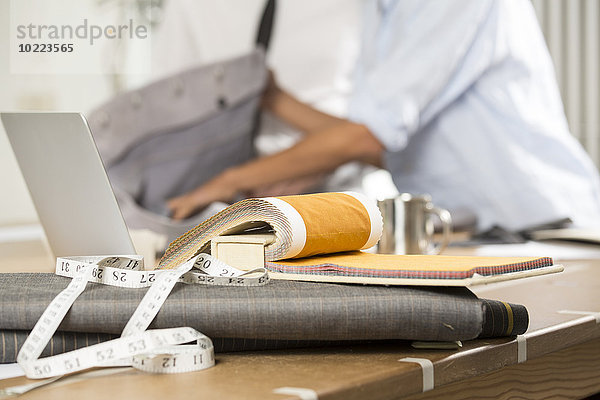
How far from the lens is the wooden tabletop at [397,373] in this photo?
45 cm

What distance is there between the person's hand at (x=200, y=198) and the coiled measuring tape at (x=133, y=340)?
3.85ft

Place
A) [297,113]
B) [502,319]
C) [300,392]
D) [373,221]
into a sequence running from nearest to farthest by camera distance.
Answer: [300,392], [502,319], [373,221], [297,113]

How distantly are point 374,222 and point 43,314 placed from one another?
28cm

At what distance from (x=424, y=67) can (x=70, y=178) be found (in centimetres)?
119

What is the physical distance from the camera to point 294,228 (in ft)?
1.94

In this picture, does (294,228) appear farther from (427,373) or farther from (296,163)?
(296,163)

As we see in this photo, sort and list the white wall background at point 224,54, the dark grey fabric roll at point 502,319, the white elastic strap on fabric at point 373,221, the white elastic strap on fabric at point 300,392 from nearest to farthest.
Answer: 1. the white elastic strap on fabric at point 300,392
2. the dark grey fabric roll at point 502,319
3. the white elastic strap on fabric at point 373,221
4. the white wall background at point 224,54

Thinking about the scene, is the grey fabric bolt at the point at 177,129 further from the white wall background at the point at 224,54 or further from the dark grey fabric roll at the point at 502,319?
the dark grey fabric roll at the point at 502,319

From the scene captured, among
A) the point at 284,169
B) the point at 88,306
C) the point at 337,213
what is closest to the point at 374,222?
the point at 337,213

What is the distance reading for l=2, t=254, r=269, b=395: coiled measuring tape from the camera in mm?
487

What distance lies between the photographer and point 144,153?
1.85m

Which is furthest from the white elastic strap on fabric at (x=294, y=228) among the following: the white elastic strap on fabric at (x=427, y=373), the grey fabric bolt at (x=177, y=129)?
the grey fabric bolt at (x=177, y=129)

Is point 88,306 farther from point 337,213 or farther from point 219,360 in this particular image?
point 337,213

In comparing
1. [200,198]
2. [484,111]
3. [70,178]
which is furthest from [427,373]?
[484,111]
